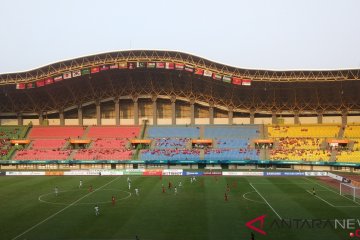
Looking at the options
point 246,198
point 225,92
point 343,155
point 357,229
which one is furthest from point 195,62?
point 357,229

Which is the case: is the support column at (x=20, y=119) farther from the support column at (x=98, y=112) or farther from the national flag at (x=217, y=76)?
the national flag at (x=217, y=76)

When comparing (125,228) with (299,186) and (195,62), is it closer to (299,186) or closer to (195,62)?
(299,186)

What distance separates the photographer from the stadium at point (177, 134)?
52125 millimetres

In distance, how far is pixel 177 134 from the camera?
304 ft

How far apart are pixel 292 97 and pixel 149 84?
108 feet

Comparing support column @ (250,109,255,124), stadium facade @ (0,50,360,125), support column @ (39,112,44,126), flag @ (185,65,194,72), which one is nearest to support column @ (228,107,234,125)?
stadium facade @ (0,50,360,125)

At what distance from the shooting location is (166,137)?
91500mm

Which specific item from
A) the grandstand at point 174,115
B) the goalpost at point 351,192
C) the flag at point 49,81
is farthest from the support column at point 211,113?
the goalpost at point 351,192

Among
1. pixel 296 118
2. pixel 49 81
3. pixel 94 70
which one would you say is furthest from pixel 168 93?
pixel 296 118

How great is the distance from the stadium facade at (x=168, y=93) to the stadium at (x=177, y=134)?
25 centimetres

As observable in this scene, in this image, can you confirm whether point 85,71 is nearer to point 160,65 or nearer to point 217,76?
point 160,65

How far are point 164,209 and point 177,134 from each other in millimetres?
50492

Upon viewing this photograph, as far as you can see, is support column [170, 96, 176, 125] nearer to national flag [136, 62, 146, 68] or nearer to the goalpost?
national flag [136, 62, 146, 68]

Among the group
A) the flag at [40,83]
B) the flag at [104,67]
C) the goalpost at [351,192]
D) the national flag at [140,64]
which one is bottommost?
the goalpost at [351,192]
